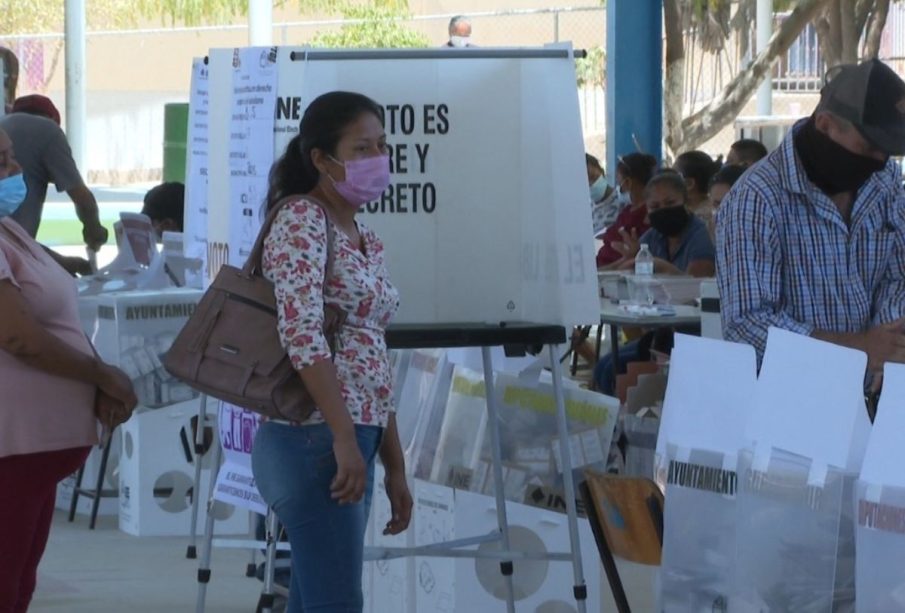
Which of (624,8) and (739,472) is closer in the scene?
(739,472)

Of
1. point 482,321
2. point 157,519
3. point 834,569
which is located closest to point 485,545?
point 482,321

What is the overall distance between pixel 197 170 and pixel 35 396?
2154mm

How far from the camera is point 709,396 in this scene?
3.61 meters

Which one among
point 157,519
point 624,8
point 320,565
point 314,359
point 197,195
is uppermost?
point 624,8

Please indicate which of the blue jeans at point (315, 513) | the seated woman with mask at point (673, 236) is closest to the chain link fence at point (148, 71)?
the seated woman with mask at point (673, 236)

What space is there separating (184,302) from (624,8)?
680 centimetres

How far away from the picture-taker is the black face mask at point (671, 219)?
8.41 meters

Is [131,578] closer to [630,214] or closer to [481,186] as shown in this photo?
[481,186]

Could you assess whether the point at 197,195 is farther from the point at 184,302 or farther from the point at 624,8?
the point at 624,8

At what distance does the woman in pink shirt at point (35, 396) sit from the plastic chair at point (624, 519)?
1124 millimetres

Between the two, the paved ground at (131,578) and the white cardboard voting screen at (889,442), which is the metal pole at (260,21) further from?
the white cardboard voting screen at (889,442)

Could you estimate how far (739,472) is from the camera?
11.3 ft

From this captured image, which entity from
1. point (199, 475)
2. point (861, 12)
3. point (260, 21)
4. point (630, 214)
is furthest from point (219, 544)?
point (861, 12)

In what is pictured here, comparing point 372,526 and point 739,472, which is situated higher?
point 739,472
